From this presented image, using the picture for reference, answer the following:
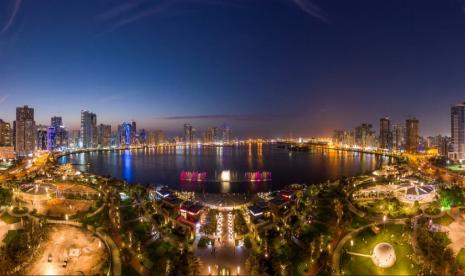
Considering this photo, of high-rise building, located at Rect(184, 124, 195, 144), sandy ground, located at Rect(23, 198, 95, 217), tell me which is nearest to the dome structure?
sandy ground, located at Rect(23, 198, 95, 217)

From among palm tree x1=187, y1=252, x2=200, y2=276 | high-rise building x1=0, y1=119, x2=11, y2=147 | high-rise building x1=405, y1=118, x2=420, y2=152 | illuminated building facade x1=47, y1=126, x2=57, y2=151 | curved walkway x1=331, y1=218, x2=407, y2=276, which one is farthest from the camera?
illuminated building facade x1=47, y1=126, x2=57, y2=151

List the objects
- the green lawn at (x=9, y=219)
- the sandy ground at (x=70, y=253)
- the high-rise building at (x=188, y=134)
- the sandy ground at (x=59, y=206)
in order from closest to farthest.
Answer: the sandy ground at (x=70, y=253)
the green lawn at (x=9, y=219)
the sandy ground at (x=59, y=206)
the high-rise building at (x=188, y=134)

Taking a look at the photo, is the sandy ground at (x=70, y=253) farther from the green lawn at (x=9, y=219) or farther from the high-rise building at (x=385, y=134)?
the high-rise building at (x=385, y=134)

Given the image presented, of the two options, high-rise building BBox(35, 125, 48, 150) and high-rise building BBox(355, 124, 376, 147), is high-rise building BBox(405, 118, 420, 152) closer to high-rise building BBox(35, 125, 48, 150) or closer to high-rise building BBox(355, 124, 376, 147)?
high-rise building BBox(355, 124, 376, 147)

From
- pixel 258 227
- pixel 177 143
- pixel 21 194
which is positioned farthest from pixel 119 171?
pixel 177 143

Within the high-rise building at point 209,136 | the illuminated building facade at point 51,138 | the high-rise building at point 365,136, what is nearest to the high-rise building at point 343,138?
the high-rise building at point 365,136

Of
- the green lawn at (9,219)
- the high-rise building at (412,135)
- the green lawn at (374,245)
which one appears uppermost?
the high-rise building at (412,135)
